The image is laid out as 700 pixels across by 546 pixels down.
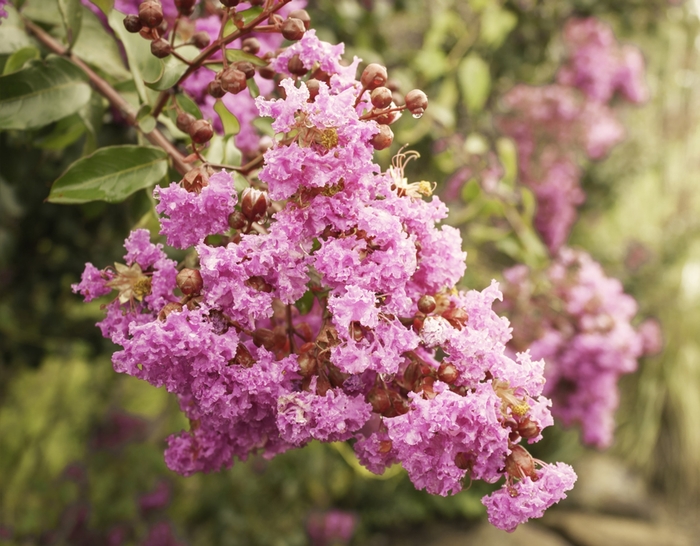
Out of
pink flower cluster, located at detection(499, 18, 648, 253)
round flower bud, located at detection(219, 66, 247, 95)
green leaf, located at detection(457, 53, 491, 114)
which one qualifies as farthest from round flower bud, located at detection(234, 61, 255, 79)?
pink flower cluster, located at detection(499, 18, 648, 253)

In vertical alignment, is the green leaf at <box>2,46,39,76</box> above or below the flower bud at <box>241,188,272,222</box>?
below

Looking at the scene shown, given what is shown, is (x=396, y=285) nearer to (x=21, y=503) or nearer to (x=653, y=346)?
(x=653, y=346)

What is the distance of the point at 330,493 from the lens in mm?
3084

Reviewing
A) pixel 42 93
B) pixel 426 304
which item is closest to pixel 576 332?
pixel 426 304

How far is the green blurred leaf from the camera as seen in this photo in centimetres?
75

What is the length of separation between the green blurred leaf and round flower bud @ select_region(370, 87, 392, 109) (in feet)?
1.39

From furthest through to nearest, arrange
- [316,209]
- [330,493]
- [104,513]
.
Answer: [330,493] < [104,513] < [316,209]

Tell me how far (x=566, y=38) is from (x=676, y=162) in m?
3.13

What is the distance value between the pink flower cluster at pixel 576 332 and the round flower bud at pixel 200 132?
1076 mm

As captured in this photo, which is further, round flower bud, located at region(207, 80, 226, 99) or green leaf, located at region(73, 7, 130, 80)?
green leaf, located at region(73, 7, 130, 80)

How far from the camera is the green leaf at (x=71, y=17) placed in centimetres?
75

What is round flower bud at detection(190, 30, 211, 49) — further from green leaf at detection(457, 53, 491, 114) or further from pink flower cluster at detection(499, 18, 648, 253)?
pink flower cluster at detection(499, 18, 648, 253)

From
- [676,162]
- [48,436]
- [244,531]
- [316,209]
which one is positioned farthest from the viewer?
[676,162]

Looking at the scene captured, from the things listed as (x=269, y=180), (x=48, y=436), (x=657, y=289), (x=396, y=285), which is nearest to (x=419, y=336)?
(x=396, y=285)
